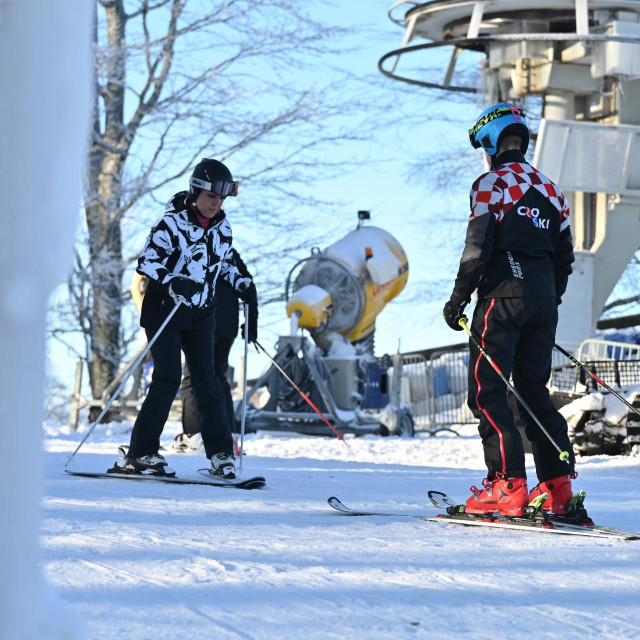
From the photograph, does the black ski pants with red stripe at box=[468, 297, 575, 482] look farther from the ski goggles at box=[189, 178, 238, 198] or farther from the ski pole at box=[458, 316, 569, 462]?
the ski goggles at box=[189, 178, 238, 198]

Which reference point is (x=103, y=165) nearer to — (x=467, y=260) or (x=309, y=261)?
(x=309, y=261)

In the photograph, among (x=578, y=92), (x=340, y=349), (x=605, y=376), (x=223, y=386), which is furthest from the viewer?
(x=578, y=92)

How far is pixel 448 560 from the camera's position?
13.4 ft

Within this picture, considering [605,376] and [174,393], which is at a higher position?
[605,376]

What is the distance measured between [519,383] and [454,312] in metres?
0.45

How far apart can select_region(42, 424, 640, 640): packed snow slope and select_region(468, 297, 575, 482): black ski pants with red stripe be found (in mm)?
416

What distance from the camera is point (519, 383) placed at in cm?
546

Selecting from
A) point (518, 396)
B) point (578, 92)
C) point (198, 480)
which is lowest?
point (198, 480)

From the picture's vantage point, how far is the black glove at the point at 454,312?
212 inches

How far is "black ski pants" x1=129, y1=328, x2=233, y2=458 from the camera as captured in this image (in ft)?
22.3

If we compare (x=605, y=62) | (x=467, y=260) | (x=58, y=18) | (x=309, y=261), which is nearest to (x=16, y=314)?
(x=58, y=18)

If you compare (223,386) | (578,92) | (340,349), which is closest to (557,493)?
(223,386)

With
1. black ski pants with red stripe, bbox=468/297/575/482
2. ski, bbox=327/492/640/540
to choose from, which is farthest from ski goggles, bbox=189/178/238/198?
ski, bbox=327/492/640/540

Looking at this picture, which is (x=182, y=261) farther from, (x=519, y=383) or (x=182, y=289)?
(x=519, y=383)
